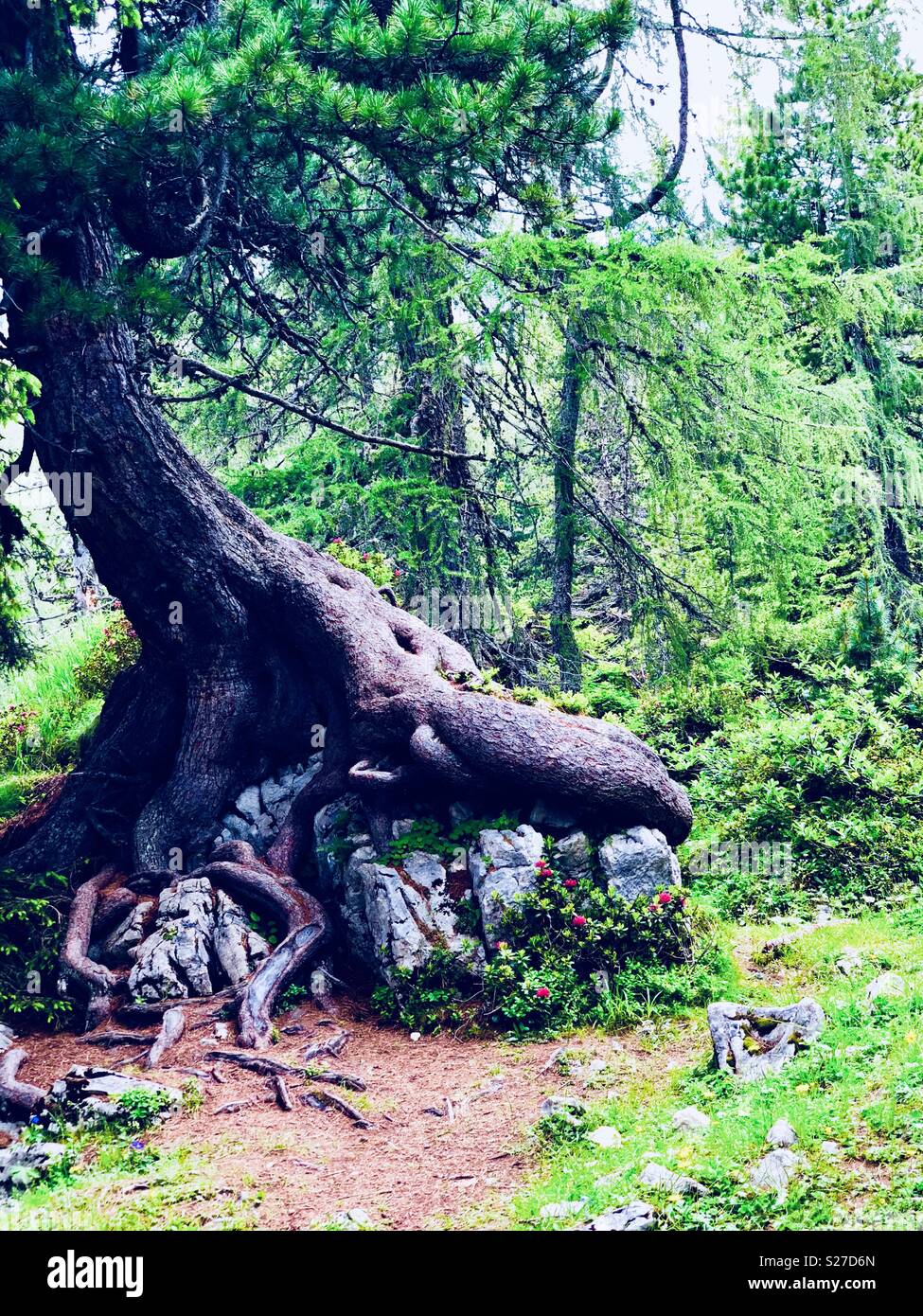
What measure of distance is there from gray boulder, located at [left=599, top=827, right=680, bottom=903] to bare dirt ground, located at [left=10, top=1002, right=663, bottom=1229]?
143 cm

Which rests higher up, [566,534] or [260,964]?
[566,534]

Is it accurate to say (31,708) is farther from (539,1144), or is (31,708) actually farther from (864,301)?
(864,301)

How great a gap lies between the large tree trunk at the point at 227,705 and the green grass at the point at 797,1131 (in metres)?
2.75

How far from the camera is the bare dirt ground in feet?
19.8

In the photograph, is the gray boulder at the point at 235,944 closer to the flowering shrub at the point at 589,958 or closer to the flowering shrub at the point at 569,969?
the flowering shrub at the point at 569,969

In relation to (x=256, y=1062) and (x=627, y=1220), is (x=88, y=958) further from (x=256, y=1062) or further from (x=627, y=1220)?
(x=627, y=1220)

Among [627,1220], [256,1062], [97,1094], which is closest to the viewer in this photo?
[627,1220]

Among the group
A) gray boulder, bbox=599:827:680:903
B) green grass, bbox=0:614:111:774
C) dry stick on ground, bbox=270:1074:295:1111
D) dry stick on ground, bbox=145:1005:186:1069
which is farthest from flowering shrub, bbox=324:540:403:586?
dry stick on ground, bbox=270:1074:295:1111

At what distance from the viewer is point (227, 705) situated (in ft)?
35.0

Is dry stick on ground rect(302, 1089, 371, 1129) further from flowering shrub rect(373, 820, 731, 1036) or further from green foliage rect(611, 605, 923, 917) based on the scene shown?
green foliage rect(611, 605, 923, 917)

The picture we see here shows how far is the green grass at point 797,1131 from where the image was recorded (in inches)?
192

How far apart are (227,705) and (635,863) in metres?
4.21

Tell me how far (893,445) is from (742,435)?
6123mm

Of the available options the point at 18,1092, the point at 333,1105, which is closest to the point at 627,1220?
the point at 333,1105
